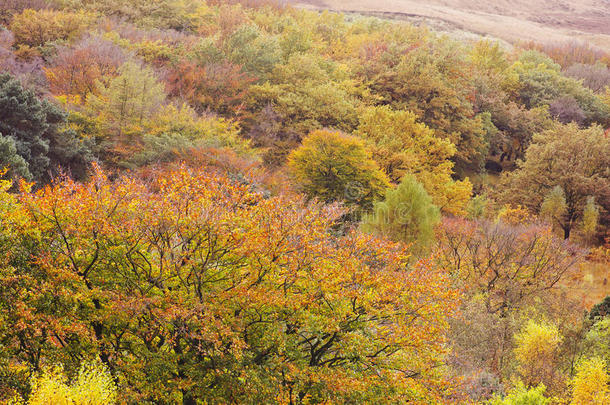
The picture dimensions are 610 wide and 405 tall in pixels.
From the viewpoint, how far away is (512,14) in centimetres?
16100

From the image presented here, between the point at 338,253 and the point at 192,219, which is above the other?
the point at 192,219

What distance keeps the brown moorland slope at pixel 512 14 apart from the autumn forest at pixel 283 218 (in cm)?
5619

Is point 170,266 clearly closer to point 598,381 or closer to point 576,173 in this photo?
point 598,381

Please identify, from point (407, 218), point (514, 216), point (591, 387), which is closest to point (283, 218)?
point (591, 387)

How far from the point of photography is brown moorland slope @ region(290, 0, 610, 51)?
12538cm

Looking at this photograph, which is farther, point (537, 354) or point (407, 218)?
point (407, 218)

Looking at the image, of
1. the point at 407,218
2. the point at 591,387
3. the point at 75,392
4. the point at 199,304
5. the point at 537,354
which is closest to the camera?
the point at 75,392

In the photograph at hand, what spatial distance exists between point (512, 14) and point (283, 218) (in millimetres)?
172901

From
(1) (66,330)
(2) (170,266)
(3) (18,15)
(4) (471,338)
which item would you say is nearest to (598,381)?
(4) (471,338)

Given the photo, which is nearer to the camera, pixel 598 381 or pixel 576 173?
pixel 598 381

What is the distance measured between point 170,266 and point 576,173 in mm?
41655

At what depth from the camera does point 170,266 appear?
513 inches

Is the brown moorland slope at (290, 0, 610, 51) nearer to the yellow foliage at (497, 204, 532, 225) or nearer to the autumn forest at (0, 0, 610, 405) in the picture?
the autumn forest at (0, 0, 610, 405)

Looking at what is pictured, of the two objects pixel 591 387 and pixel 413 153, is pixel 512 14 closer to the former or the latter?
pixel 413 153
